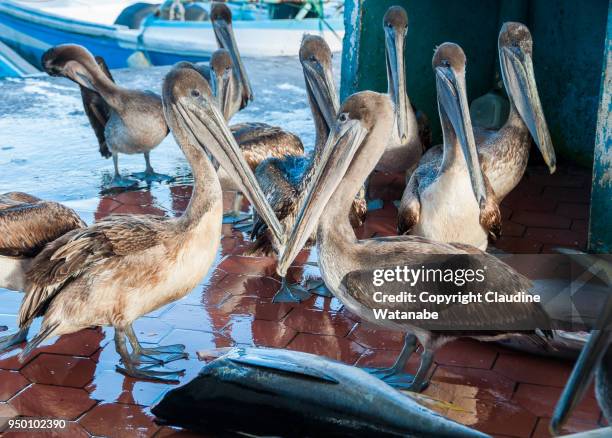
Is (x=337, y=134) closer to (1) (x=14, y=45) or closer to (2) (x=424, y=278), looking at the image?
(2) (x=424, y=278)

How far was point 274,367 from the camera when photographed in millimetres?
3211

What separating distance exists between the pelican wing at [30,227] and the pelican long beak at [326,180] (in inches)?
44.7

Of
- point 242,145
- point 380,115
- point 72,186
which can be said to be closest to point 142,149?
point 72,186

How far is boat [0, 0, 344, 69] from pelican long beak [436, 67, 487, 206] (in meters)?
7.77

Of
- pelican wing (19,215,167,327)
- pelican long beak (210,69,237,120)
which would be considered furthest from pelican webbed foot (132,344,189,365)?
pelican long beak (210,69,237,120)

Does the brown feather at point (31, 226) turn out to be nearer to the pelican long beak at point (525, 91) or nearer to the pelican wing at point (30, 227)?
the pelican wing at point (30, 227)

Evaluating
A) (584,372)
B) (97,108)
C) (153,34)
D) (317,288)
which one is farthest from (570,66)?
(153,34)

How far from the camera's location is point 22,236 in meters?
4.17

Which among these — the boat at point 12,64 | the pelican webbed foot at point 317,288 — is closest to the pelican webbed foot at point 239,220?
the pelican webbed foot at point 317,288

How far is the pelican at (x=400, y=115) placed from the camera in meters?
5.83

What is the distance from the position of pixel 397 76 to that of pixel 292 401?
3.15 meters

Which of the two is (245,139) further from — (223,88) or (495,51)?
(495,51)

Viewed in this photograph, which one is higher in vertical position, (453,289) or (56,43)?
(453,289)

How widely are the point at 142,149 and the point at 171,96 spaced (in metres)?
2.84
